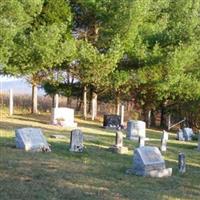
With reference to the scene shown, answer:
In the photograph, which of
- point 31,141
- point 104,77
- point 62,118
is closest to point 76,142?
point 31,141

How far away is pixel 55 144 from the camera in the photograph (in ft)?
51.7

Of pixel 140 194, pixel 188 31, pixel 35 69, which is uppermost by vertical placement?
pixel 188 31

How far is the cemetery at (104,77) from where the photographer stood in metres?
14.2

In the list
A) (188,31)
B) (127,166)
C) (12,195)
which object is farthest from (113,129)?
(12,195)

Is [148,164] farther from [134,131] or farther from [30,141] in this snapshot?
[134,131]

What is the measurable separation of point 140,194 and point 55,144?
6673 millimetres

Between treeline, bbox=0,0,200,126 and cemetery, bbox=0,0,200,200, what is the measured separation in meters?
0.06

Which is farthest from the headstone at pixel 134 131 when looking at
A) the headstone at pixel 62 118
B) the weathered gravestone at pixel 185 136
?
the weathered gravestone at pixel 185 136

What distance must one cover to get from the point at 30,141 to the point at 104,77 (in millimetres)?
18941

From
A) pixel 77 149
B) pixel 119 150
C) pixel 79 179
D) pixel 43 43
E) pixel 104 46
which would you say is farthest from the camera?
pixel 104 46

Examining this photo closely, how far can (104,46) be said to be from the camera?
33.1 m

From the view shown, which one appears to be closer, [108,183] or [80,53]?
[108,183]

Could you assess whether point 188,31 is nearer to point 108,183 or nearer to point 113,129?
point 113,129

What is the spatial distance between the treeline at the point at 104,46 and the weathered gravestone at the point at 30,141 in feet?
44.1
